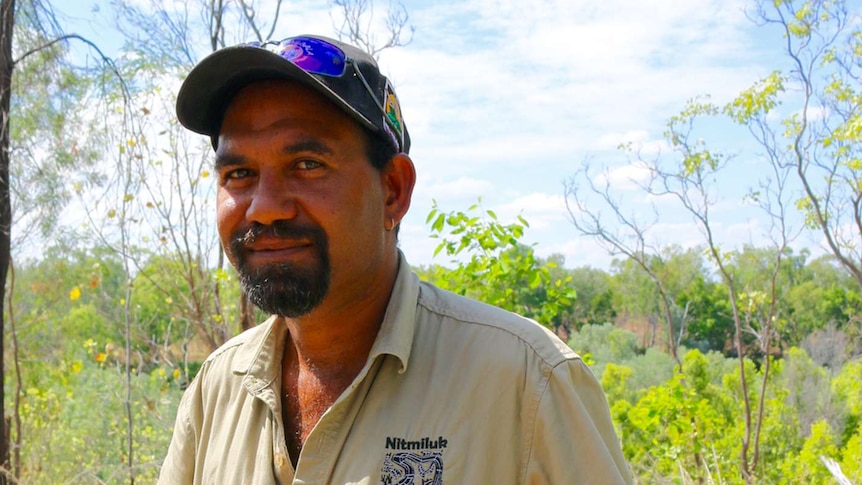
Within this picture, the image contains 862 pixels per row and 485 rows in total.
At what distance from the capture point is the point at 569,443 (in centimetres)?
142

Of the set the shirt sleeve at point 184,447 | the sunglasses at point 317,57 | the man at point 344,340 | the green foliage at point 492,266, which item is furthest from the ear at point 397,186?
the green foliage at point 492,266

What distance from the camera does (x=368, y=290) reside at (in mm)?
1758

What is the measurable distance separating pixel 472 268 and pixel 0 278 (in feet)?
10.6

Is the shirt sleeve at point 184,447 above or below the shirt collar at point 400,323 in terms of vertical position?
below

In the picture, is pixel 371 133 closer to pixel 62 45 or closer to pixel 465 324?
pixel 465 324

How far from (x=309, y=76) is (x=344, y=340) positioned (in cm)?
58

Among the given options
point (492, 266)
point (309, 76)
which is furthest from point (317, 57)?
point (492, 266)

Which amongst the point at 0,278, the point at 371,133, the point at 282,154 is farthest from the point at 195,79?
the point at 0,278

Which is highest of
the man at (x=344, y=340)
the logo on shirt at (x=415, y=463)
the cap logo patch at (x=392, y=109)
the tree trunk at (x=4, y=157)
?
the tree trunk at (x=4, y=157)

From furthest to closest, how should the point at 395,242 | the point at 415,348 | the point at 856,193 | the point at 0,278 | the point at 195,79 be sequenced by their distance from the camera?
the point at 856,193 < the point at 0,278 < the point at 395,242 < the point at 195,79 < the point at 415,348

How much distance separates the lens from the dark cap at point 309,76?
1.64 meters

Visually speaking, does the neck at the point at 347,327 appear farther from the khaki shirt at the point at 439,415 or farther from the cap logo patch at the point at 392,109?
the cap logo patch at the point at 392,109

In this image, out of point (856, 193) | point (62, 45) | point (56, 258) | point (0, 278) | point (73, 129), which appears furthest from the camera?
point (856, 193)

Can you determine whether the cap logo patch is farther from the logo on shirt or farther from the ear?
the logo on shirt
